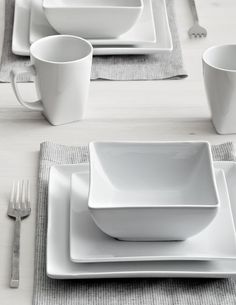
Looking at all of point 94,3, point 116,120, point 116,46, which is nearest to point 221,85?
point 116,120

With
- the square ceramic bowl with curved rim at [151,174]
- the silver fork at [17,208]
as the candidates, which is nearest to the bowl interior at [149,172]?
the square ceramic bowl with curved rim at [151,174]

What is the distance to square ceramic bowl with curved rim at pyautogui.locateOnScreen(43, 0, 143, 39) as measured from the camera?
4.25ft

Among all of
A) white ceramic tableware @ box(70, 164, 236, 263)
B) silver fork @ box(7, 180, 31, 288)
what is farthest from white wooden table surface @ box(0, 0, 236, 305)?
white ceramic tableware @ box(70, 164, 236, 263)

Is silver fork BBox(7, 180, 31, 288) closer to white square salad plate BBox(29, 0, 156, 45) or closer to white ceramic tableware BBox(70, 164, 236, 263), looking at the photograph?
white ceramic tableware BBox(70, 164, 236, 263)

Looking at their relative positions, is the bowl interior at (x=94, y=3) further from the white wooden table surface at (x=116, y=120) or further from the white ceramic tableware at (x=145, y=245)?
the white ceramic tableware at (x=145, y=245)

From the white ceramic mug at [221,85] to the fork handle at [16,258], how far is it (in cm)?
36

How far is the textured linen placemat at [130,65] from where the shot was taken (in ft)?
4.19

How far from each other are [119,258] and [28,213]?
17 centimetres

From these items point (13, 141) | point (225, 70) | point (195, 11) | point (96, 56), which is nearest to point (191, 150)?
point (225, 70)

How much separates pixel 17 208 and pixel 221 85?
36 centimetres

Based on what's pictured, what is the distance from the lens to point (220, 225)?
3.04 ft

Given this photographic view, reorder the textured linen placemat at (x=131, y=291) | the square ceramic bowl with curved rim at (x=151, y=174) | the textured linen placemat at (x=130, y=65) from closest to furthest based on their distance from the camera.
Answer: the textured linen placemat at (x=131, y=291)
the square ceramic bowl with curved rim at (x=151, y=174)
the textured linen placemat at (x=130, y=65)

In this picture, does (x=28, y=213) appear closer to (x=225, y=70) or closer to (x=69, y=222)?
(x=69, y=222)

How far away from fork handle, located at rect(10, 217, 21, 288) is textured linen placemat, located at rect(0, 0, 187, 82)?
38 centimetres
